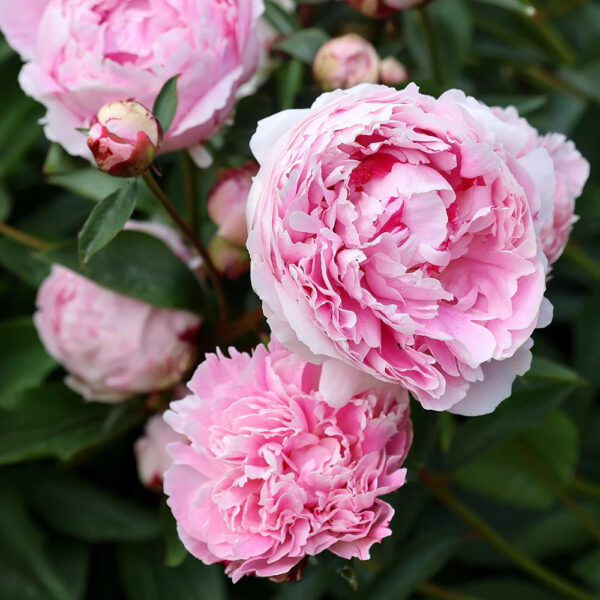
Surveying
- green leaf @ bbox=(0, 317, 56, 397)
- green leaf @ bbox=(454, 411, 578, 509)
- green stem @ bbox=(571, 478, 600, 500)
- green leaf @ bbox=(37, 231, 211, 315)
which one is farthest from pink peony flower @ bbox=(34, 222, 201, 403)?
green stem @ bbox=(571, 478, 600, 500)

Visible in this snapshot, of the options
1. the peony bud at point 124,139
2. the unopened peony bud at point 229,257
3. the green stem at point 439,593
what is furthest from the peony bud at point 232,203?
A: the green stem at point 439,593

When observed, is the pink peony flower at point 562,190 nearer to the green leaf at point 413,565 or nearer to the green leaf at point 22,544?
the green leaf at point 413,565

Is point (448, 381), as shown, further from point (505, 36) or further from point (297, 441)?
point (505, 36)

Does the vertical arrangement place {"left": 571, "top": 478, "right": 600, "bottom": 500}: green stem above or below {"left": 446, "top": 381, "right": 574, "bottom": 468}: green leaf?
below

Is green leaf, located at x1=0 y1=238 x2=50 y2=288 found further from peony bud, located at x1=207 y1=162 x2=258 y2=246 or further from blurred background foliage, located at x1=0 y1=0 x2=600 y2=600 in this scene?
peony bud, located at x1=207 y1=162 x2=258 y2=246

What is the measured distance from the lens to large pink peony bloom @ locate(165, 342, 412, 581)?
495 mm

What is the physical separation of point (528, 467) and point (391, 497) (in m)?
0.23

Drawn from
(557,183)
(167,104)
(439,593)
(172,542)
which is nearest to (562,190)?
(557,183)

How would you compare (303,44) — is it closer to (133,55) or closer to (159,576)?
(133,55)

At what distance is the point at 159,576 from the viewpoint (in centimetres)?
84

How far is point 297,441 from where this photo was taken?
1.67 feet

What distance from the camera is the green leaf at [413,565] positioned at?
2.66 feet

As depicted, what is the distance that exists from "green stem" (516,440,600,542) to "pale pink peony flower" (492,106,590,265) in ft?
1.26

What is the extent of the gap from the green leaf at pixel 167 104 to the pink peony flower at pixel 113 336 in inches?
6.4
